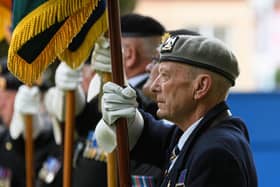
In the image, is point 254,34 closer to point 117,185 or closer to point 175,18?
point 175,18

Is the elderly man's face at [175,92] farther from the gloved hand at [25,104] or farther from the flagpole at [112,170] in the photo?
the gloved hand at [25,104]

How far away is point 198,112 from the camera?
2.56 meters

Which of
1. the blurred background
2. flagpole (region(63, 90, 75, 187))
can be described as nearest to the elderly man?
flagpole (region(63, 90, 75, 187))

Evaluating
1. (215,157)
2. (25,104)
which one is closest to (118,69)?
(215,157)

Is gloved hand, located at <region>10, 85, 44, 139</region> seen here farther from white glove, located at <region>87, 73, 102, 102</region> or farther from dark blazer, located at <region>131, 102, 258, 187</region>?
dark blazer, located at <region>131, 102, 258, 187</region>

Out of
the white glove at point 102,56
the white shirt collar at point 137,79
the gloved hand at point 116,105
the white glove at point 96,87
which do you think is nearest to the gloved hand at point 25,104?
the white shirt collar at point 137,79

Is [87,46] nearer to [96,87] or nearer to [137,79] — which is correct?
[96,87]

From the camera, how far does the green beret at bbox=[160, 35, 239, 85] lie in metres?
2.55

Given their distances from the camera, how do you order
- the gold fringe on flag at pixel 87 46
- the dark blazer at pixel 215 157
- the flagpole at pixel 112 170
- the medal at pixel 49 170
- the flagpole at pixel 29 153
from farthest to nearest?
the medal at pixel 49 170, the flagpole at pixel 29 153, the gold fringe on flag at pixel 87 46, the flagpole at pixel 112 170, the dark blazer at pixel 215 157

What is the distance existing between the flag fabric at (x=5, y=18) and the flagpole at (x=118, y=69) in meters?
1.18

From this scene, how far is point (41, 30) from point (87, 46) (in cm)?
35

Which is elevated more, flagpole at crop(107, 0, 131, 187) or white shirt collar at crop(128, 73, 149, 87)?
flagpole at crop(107, 0, 131, 187)

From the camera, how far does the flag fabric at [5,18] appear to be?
3.84 metres

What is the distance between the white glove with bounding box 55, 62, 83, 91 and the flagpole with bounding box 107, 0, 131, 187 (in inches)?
33.7
